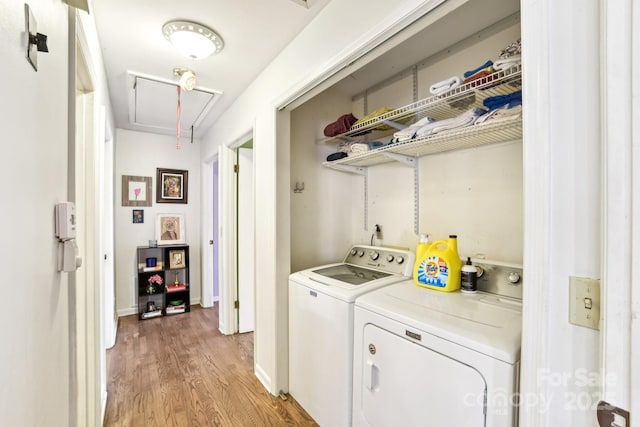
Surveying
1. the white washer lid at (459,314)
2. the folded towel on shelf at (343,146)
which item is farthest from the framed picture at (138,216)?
the white washer lid at (459,314)

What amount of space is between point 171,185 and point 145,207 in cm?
42

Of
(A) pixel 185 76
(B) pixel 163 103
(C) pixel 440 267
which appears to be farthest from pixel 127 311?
(C) pixel 440 267

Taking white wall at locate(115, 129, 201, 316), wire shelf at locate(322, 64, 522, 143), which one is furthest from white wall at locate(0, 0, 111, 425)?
white wall at locate(115, 129, 201, 316)

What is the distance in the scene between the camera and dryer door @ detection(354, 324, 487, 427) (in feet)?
3.21

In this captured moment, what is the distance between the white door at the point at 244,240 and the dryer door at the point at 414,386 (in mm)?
1999

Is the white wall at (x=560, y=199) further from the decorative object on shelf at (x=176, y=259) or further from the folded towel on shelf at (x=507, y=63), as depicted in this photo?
the decorative object on shelf at (x=176, y=259)

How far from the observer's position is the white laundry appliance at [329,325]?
1.51 m

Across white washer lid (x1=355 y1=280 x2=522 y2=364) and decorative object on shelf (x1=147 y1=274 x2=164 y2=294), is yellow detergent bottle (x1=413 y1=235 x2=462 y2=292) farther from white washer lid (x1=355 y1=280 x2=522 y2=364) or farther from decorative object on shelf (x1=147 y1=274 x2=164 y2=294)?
decorative object on shelf (x1=147 y1=274 x2=164 y2=294)

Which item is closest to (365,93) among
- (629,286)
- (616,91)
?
(616,91)

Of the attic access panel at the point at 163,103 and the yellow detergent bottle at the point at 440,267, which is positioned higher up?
the attic access panel at the point at 163,103

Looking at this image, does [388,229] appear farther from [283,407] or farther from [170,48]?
[170,48]

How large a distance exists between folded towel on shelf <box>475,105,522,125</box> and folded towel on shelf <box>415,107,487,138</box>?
0.05 meters

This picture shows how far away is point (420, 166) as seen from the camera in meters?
1.97

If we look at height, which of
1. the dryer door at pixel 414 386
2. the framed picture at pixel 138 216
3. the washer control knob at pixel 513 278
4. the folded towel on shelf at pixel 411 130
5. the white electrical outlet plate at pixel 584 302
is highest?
the folded towel on shelf at pixel 411 130
